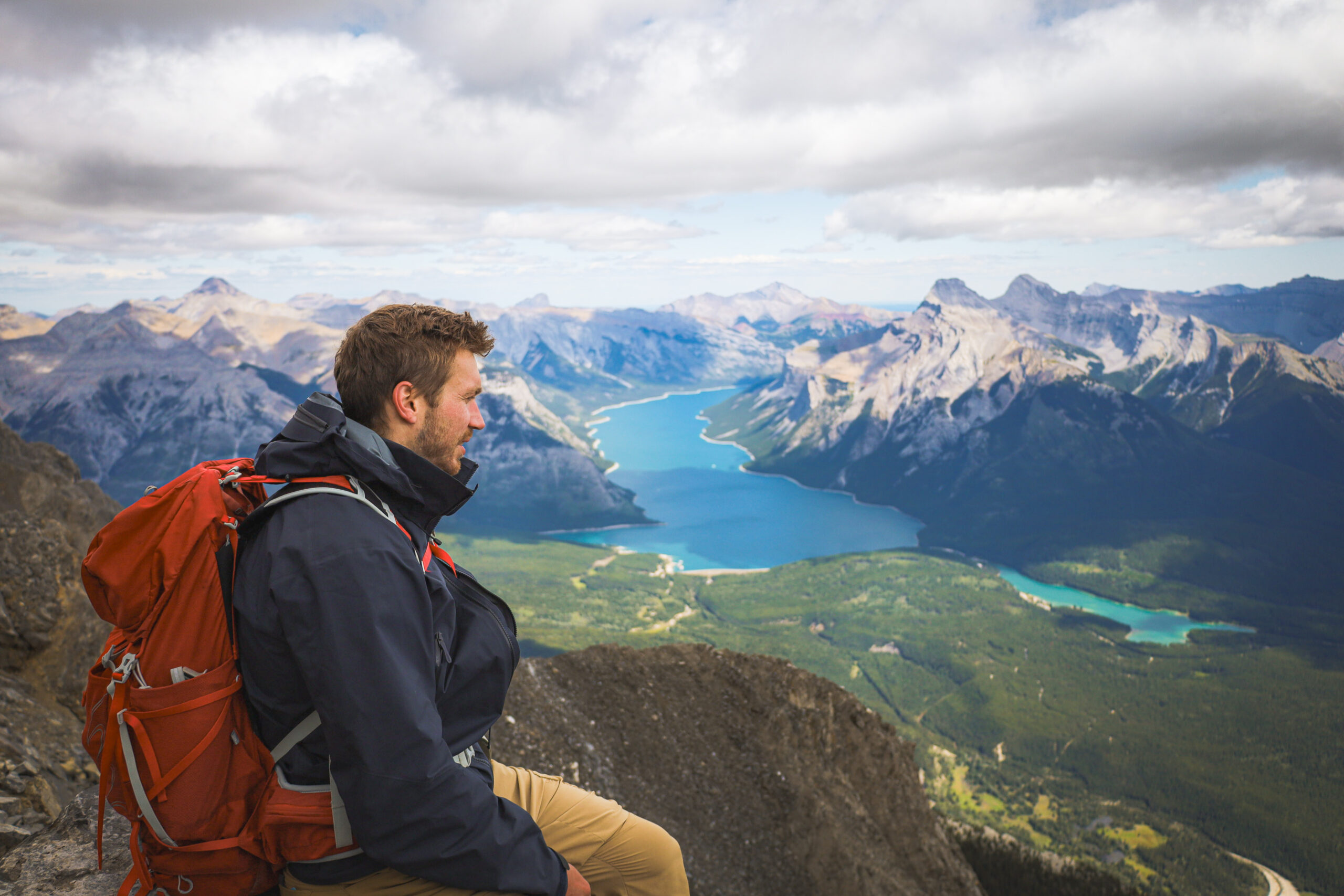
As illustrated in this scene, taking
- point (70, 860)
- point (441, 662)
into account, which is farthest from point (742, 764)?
point (441, 662)

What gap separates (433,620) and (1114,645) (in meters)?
152

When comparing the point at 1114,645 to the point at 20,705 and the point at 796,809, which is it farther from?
the point at 20,705

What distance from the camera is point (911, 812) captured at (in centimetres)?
1803

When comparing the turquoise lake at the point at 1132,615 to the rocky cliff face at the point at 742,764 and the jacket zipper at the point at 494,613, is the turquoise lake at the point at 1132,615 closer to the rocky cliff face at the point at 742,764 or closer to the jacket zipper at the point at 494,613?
the rocky cliff face at the point at 742,764

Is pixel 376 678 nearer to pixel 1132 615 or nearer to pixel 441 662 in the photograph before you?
pixel 441 662

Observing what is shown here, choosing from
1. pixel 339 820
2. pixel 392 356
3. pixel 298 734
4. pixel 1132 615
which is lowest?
pixel 1132 615

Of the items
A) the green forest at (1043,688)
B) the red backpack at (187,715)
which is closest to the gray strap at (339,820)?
the red backpack at (187,715)

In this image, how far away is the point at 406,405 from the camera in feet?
11.5

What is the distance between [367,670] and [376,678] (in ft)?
0.16

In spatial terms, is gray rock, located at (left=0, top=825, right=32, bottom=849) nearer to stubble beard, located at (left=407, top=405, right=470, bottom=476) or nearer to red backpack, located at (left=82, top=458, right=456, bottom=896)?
red backpack, located at (left=82, top=458, right=456, bottom=896)

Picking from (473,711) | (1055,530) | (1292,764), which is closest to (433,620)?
(473,711)

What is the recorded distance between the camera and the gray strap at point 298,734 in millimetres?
3002

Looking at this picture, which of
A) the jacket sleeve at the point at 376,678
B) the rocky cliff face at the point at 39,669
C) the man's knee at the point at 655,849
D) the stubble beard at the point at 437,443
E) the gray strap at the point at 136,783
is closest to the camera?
the jacket sleeve at the point at 376,678

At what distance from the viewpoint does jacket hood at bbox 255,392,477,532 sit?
10.2 feet
